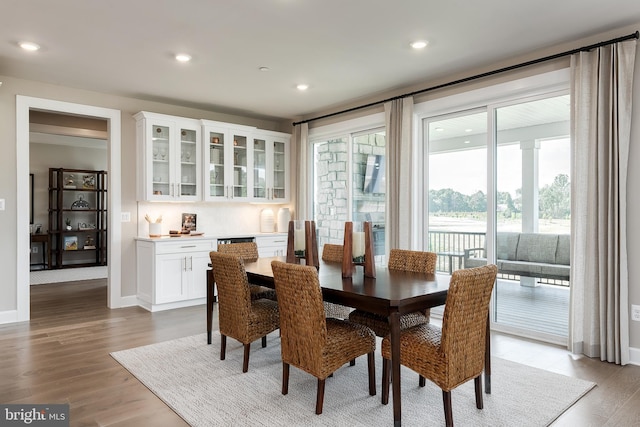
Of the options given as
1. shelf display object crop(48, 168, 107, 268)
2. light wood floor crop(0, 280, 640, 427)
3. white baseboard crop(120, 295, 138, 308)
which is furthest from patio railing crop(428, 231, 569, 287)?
shelf display object crop(48, 168, 107, 268)

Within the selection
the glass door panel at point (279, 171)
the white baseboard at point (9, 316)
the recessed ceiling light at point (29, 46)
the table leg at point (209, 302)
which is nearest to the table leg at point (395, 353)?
the table leg at point (209, 302)

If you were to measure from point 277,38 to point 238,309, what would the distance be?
217 cm

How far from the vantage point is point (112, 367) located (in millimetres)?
3174

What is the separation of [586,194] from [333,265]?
212 centimetres

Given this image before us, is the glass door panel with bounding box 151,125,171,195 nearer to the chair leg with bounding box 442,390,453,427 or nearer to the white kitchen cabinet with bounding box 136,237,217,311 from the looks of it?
the white kitchen cabinet with bounding box 136,237,217,311

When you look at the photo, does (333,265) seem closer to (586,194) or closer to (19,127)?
(586,194)

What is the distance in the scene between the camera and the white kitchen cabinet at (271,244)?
19.3ft

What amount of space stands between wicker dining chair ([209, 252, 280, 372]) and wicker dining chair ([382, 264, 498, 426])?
1.06 meters

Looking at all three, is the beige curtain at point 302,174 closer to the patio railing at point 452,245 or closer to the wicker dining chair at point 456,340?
the patio railing at point 452,245

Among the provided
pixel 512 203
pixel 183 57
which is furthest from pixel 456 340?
pixel 183 57

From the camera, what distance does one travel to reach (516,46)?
3.65 meters

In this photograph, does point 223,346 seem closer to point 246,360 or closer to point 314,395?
point 246,360

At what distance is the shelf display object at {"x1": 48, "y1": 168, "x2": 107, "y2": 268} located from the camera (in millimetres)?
8734

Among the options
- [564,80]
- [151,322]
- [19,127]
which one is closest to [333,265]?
[151,322]
